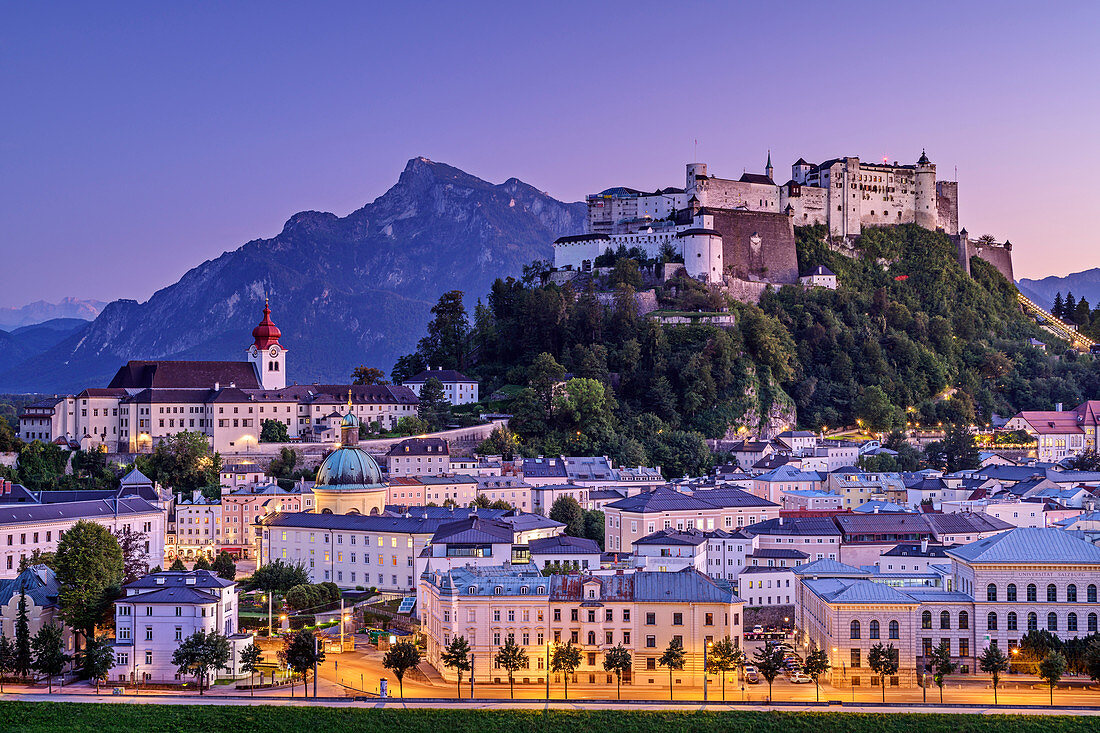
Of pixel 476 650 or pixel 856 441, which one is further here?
pixel 856 441

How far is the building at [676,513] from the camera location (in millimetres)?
62156

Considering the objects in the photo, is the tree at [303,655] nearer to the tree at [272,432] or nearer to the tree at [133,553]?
the tree at [133,553]

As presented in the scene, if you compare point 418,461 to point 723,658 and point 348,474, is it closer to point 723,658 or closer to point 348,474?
point 348,474

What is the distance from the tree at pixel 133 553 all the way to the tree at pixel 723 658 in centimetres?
2060

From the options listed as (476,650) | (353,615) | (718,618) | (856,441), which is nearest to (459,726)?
(476,650)

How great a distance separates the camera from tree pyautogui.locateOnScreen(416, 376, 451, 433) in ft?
273

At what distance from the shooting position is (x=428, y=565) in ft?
169

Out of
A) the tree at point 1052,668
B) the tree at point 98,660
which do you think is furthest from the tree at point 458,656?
the tree at point 1052,668

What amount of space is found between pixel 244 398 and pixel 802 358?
40734 millimetres

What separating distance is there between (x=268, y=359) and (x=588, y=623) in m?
47.5

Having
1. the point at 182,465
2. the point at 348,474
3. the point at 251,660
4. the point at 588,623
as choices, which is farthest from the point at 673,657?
the point at 182,465

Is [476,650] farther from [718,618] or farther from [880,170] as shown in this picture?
→ [880,170]

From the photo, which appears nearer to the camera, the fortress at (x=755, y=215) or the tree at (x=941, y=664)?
the tree at (x=941, y=664)

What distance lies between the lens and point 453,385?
8994cm
